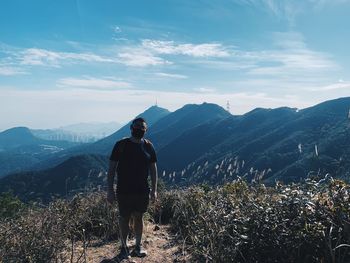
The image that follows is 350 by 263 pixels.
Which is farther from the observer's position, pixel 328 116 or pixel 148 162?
pixel 328 116

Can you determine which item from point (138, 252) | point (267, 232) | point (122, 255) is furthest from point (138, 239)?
point (267, 232)

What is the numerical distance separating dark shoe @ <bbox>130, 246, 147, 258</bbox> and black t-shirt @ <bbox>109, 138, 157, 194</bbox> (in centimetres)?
83

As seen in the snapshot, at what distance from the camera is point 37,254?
15.0 ft

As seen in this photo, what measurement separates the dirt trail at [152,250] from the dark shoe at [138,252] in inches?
2.5

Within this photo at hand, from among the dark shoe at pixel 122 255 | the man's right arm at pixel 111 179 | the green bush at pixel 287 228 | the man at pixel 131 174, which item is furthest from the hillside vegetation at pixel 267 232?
the man at pixel 131 174

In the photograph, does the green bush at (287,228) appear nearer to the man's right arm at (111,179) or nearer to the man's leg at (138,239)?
the man's leg at (138,239)

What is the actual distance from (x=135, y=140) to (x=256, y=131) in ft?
592

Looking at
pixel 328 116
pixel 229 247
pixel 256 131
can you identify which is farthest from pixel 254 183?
pixel 256 131

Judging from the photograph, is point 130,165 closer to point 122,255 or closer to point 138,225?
point 138,225

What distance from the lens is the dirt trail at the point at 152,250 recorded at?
577 centimetres

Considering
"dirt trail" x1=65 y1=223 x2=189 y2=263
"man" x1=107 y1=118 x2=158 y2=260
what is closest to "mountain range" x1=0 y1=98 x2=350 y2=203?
"dirt trail" x1=65 y1=223 x2=189 y2=263

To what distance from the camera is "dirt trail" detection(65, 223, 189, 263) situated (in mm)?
5770

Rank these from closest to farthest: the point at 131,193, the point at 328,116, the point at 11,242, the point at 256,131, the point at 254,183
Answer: the point at 11,242 → the point at 131,193 → the point at 254,183 → the point at 328,116 → the point at 256,131

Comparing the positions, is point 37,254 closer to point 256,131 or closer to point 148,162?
point 148,162
